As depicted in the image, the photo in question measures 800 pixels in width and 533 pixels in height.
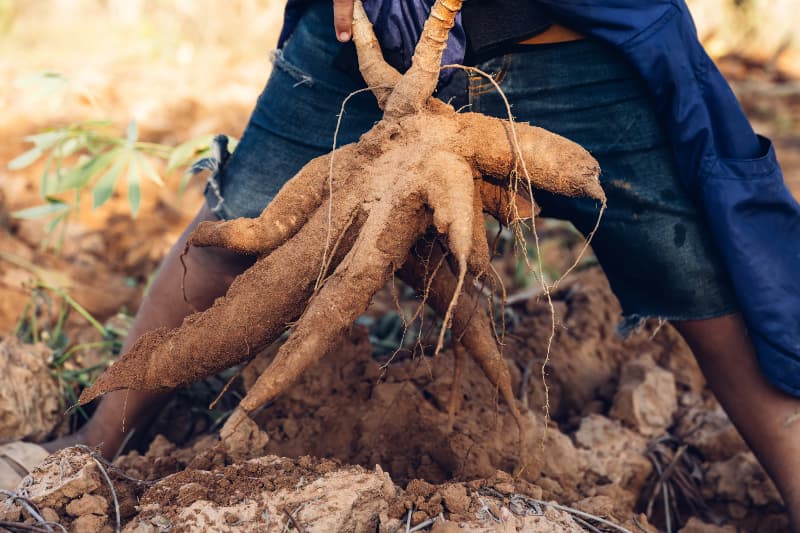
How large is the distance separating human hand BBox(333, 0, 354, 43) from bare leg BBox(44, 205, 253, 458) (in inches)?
21.1

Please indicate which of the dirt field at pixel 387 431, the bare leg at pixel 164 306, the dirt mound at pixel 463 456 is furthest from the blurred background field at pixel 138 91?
the dirt mound at pixel 463 456

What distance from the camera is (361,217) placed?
1.34 m

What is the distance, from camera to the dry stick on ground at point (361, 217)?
1.28 meters

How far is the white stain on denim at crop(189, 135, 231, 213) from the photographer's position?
1627mm

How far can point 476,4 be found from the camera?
137 centimetres

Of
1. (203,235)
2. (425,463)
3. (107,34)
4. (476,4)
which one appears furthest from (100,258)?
(107,34)

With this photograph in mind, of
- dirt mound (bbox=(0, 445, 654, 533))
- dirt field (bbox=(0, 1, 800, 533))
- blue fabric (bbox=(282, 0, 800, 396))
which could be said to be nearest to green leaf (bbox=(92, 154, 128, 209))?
dirt field (bbox=(0, 1, 800, 533))

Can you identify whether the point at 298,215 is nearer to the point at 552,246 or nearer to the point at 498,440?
the point at 498,440

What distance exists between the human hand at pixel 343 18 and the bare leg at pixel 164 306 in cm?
54

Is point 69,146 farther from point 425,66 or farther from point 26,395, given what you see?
point 425,66

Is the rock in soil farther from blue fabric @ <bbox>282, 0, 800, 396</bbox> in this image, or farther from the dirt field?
blue fabric @ <bbox>282, 0, 800, 396</bbox>

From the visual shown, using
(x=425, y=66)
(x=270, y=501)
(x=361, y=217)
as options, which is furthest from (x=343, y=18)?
(x=270, y=501)

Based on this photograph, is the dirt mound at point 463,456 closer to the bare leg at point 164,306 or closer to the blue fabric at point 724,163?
the bare leg at point 164,306

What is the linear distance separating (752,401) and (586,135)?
2.24 ft
